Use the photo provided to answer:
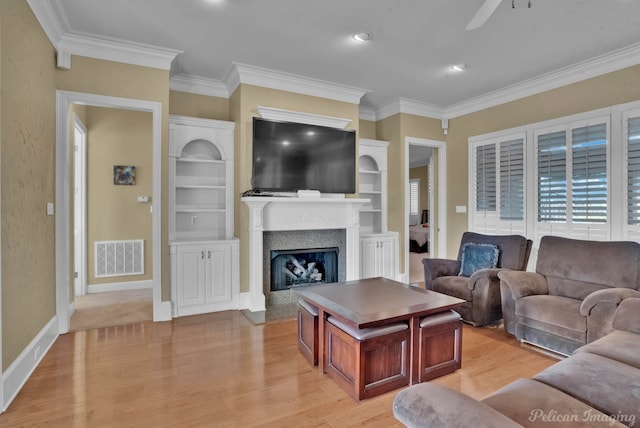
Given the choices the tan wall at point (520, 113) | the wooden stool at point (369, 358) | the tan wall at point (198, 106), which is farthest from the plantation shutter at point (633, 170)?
the tan wall at point (198, 106)

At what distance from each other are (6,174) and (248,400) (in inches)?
83.3

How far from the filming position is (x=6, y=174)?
219cm

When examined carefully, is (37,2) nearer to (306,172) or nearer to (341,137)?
(306,172)

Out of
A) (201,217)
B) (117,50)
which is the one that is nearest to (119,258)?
(201,217)

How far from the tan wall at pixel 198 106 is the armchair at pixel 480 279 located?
323 cm

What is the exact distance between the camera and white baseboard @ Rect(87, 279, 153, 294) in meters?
4.85

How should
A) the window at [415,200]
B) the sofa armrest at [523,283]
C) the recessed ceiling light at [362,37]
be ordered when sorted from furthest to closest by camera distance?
the window at [415,200], the recessed ceiling light at [362,37], the sofa armrest at [523,283]

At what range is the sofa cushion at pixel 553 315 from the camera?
105 inches

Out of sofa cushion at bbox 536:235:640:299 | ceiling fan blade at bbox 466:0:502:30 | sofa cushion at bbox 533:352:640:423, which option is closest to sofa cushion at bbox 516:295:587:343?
sofa cushion at bbox 536:235:640:299

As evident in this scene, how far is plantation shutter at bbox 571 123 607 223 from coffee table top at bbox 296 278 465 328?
7.80ft

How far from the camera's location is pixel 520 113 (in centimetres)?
459

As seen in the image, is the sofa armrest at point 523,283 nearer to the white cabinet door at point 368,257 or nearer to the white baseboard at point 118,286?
the white cabinet door at point 368,257

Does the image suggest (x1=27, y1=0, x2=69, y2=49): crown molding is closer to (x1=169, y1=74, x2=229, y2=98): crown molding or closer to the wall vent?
(x1=169, y1=74, x2=229, y2=98): crown molding

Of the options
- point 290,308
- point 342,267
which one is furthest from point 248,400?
point 342,267
